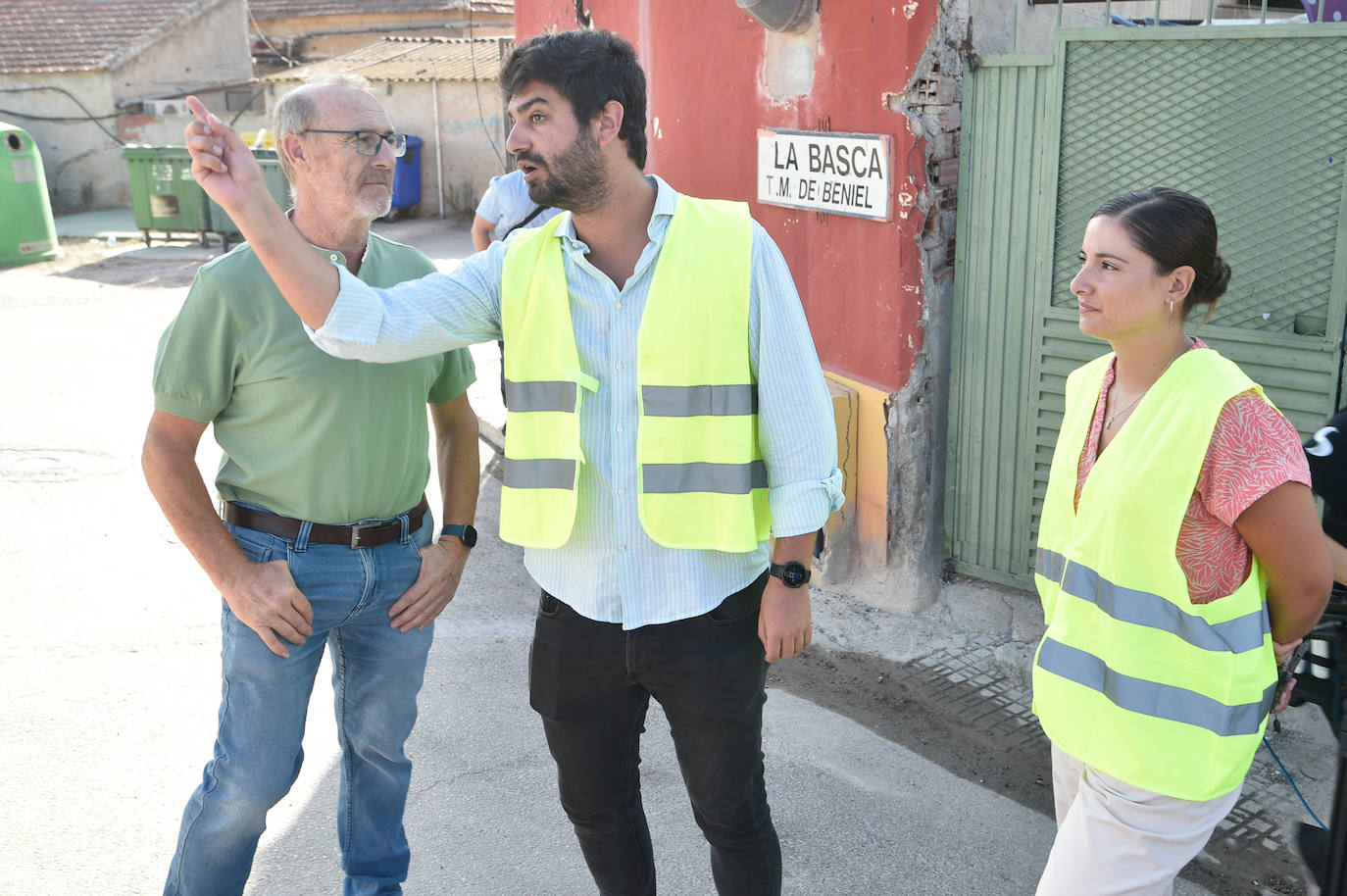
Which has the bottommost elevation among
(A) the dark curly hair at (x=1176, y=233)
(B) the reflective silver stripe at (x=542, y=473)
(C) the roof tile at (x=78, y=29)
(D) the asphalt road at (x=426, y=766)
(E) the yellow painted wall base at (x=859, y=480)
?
(D) the asphalt road at (x=426, y=766)

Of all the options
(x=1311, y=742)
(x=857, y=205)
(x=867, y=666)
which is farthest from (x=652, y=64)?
(x=1311, y=742)

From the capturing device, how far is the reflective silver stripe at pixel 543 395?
250 cm

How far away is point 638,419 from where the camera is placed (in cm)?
249

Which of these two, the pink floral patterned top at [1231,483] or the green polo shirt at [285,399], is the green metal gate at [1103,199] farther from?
the green polo shirt at [285,399]

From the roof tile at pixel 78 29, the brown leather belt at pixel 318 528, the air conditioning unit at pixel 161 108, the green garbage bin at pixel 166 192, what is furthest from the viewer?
the roof tile at pixel 78 29

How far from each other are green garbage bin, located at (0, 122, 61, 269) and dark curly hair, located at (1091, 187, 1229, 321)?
16389 mm

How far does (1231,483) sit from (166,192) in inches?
687

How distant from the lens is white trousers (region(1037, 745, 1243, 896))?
2.21 m

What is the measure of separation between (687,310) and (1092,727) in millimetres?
1153

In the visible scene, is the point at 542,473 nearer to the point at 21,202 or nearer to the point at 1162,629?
the point at 1162,629

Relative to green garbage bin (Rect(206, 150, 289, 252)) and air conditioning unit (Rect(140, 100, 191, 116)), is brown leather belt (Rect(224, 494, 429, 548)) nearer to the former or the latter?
green garbage bin (Rect(206, 150, 289, 252))

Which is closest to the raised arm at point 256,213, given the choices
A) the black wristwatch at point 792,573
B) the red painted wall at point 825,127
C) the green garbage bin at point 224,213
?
the black wristwatch at point 792,573

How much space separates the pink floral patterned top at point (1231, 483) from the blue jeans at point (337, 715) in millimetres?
1784

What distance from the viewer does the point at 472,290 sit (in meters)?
2.53
